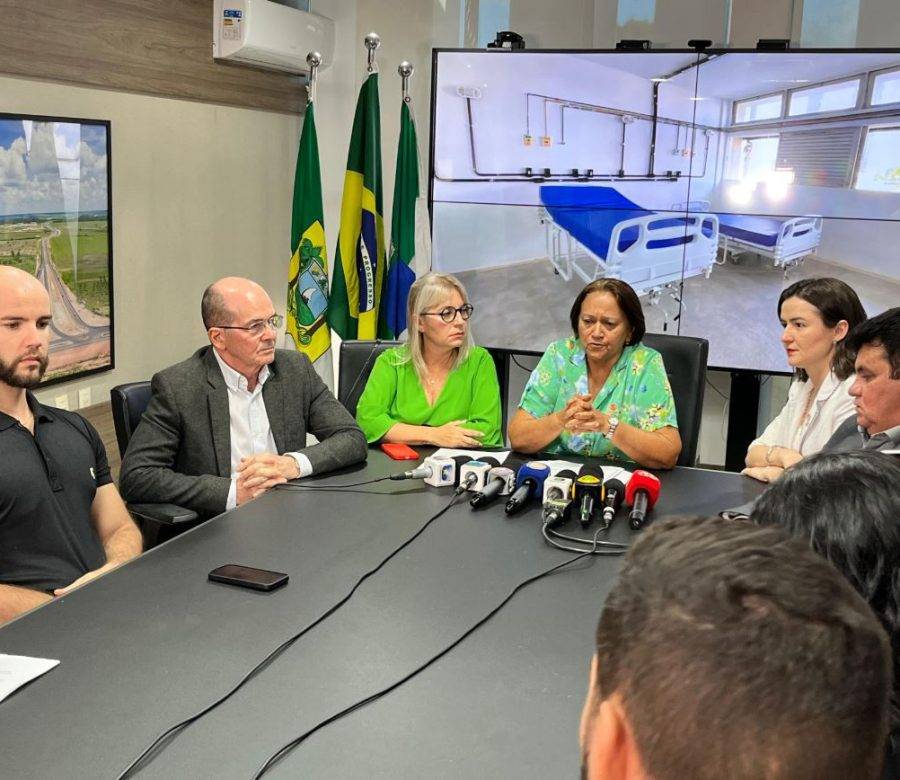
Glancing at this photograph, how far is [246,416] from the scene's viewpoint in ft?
9.11

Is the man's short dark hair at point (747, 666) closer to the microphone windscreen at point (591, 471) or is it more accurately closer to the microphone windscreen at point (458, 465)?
the microphone windscreen at point (591, 471)

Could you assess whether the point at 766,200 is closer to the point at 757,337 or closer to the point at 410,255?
the point at 757,337

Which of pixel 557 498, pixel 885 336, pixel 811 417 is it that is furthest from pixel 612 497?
pixel 811 417

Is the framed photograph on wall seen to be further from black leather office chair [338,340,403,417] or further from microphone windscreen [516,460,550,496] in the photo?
microphone windscreen [516,460,550,496]

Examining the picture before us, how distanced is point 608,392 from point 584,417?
26 cm

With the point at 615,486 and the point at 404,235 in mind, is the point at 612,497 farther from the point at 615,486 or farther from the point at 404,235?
the point at 404,235

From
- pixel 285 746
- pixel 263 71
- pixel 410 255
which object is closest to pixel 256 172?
pixel 263 71

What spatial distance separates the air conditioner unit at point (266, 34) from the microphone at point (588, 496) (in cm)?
286

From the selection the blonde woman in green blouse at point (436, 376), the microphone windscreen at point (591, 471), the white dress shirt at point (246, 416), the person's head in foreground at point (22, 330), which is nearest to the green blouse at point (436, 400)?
the blonde woman in green blouse at point (436, 376)

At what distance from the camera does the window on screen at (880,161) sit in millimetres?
4031

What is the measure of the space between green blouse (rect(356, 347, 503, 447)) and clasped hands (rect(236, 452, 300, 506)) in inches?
20.5

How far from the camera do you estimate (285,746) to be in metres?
1.35

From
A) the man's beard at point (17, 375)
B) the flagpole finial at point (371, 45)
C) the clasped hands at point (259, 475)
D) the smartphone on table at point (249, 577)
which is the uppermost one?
the flagpole finial at point (371, 45)

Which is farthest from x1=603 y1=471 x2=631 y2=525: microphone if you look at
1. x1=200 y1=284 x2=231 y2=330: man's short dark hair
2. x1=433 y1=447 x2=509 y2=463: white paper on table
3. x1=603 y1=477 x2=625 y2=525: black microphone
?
x1=200 y1=284 x2=231 y2=330: man's short dark hair
